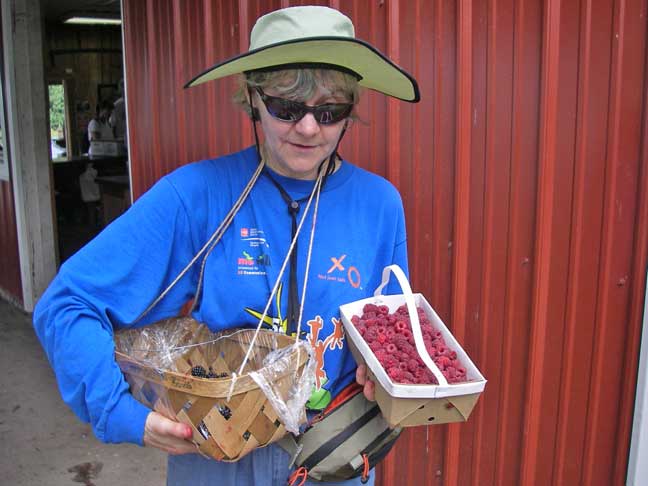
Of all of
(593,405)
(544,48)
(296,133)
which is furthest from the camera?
(593,405)

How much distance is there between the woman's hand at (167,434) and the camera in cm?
142

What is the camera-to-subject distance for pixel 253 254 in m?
1.65

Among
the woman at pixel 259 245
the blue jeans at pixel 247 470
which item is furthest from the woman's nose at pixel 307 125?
the blue jeans at pixel 247 470

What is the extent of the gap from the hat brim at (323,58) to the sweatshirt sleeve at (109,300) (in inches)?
13.0

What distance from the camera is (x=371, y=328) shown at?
61.8 inches

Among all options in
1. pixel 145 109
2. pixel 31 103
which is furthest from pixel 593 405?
pixel 31 103

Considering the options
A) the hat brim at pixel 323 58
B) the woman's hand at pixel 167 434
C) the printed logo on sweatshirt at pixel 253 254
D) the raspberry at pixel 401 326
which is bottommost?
the woman's hand at pixel 167 434

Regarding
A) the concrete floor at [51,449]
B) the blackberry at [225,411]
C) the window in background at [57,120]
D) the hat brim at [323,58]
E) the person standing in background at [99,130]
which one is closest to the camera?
the blackberry at [225,411]

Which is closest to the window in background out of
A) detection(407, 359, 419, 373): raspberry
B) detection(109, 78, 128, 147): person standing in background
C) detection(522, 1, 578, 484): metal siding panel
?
detection(109, 78, 128, 147): person standing in background

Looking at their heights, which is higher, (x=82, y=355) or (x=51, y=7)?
(x=51, y=7)

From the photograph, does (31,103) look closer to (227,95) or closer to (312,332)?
(227,95)

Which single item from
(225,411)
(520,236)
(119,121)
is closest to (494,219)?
(520,236)

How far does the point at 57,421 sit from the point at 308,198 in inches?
126

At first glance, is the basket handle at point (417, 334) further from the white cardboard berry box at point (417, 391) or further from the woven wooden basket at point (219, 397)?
the woven wooden basket at point (219, 397)
